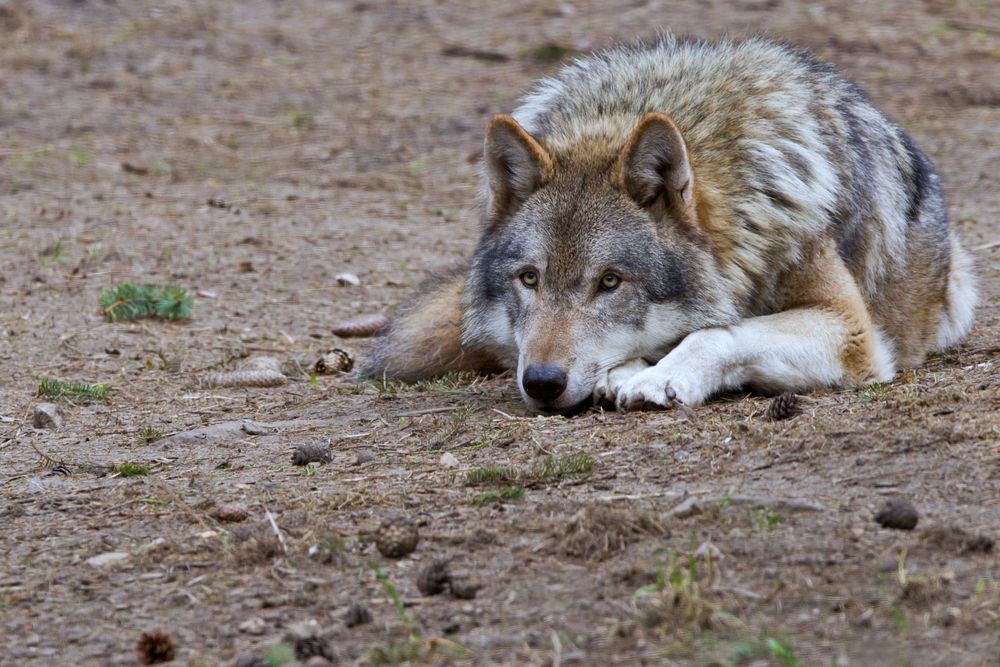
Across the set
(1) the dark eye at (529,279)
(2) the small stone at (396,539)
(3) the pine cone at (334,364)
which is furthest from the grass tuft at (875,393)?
(3) the pine cone at (334,364)

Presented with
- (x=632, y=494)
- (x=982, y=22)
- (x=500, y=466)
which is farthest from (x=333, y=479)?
(x=982, y=22)

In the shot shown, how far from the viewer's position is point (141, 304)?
24.0 feet

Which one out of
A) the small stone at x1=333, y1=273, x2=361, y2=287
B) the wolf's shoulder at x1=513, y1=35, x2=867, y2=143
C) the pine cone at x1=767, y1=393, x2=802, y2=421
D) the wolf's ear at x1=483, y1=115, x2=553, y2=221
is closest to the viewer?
the pine cone at x1=767, y1=393, x2=802, y2=421

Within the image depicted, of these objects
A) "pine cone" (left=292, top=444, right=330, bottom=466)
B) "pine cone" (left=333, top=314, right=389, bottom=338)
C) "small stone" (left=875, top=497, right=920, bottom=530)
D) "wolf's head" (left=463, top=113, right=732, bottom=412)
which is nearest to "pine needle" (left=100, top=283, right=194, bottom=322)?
"pine cone" (left=333, top=314, right=389, bottom=338)

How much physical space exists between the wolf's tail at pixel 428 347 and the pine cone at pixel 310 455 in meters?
1.39

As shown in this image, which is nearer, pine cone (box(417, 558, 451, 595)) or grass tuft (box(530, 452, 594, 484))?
pine cone (box(417, 558, 451, 595))

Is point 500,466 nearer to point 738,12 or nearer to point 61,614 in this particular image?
point 61,614

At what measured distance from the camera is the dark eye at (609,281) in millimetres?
4961

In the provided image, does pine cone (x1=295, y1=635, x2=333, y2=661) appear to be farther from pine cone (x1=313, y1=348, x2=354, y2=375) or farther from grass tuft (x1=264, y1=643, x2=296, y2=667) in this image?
pine cone (x1=313, y1=348, x2=354, y2=375)

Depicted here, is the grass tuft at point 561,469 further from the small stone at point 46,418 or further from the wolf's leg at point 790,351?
the small stone at point 46,418

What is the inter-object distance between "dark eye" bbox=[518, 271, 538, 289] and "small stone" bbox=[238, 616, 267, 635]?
2225mm

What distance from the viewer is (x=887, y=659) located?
277cm

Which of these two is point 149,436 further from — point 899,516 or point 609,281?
point 899,516

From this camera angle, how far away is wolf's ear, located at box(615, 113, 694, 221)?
4.83 metres
